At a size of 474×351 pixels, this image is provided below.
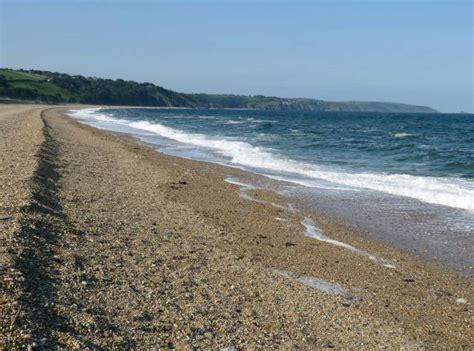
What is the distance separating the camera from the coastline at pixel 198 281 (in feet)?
16.2

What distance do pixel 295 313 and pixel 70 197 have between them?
604cm

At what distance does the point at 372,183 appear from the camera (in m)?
16.5

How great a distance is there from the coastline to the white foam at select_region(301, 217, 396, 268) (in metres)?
0.12

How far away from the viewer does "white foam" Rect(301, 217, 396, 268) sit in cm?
832

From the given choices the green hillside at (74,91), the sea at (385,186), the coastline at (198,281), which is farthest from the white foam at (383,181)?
the green hillside at (74,91)

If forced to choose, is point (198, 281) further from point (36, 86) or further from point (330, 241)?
point (36, 86)

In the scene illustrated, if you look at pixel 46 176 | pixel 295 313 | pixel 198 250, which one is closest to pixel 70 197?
pixel 46 176

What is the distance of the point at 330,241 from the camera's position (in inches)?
371

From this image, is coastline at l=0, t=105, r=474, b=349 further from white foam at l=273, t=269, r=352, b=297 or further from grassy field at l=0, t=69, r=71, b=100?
grassy field at l=0, t=69, r=71, b=100

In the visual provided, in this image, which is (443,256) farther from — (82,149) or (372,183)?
(82,149)

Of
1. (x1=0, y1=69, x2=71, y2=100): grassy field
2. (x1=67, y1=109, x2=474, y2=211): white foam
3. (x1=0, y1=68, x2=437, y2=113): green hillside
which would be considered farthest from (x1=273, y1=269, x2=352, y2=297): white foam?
(x1=0, y1=69, x2=71, y2=100): grassy field

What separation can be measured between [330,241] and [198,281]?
3.60 m

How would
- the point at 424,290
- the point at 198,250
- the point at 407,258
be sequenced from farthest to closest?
1. the point at 407,258
2. the point at 198,250
3. the point at 424,290

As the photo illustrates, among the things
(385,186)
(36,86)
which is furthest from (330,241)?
(36,86)
